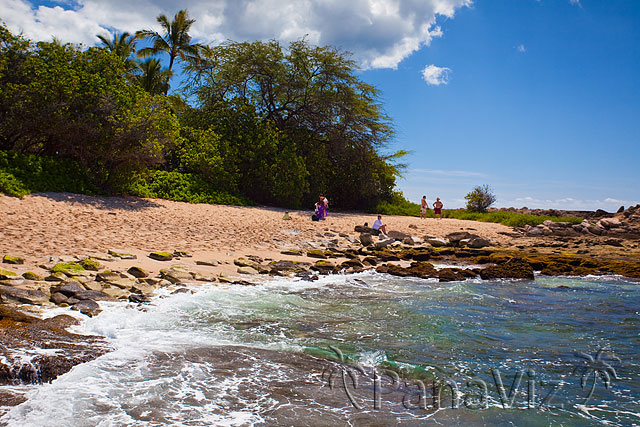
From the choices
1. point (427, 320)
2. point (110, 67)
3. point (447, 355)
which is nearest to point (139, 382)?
point (447, 355)

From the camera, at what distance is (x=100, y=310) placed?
6965 mm

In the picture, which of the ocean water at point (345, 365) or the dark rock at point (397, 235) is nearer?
the ocean water at point (345, 365)


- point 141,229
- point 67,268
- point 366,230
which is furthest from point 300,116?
point 67,268

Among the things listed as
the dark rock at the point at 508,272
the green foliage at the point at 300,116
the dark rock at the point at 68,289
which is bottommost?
the dark rock at the point at 68,289

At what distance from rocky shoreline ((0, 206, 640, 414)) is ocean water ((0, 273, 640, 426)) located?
38 centimetres

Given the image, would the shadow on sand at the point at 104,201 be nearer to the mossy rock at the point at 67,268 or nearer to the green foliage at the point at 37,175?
the green foliage at the point at 37,175

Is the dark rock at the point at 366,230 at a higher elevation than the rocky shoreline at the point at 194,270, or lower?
higher

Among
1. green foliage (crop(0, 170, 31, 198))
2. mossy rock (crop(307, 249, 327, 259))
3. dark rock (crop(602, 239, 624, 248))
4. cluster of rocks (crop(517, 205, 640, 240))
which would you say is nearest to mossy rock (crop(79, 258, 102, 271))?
mossy rock (crop(307, 249, 327, 259))

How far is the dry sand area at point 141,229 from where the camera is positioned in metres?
11.1

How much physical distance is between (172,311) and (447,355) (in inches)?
179

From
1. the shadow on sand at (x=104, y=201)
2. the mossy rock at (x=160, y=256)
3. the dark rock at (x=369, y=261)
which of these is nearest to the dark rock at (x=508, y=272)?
the dark rock at (x=369, y=261)

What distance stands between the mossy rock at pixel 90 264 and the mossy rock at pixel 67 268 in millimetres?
118

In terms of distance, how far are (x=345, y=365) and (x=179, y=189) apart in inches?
688

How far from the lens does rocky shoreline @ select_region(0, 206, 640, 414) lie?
206 inches
